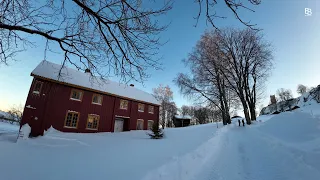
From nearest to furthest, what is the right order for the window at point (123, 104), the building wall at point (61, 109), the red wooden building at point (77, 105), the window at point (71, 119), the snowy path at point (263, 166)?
the snowy path at point (263, 166) → the building wall at point (61, 109) → the red wooden building at point (77, 105) → the window at point (71, 119) → the window at point (123, 104)

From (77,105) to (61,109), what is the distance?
1.63m

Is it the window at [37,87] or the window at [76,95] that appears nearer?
the window at [37,87]

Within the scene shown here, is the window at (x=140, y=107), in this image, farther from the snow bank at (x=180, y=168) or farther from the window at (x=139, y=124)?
the snow bank at (x=180, y=168)

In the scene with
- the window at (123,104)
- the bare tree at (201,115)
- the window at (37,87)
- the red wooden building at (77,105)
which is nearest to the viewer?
the red wooden building at (77,105)

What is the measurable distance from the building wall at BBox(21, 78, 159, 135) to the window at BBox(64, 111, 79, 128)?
31 cm

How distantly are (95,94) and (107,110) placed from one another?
250 cm

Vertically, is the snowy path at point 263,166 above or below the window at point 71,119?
below

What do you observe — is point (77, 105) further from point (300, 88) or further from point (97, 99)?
point (300, 88)

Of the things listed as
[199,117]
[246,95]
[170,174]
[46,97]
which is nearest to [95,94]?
[46,97]

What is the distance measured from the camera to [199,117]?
56.5m

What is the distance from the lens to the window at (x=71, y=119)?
16.2 metres

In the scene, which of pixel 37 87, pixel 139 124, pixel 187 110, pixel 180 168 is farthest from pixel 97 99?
pixel 187 110

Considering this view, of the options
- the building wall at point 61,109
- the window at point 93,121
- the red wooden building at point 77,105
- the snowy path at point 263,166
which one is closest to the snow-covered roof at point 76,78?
the red wooden building at point 77,105

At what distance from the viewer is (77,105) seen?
17.2m
